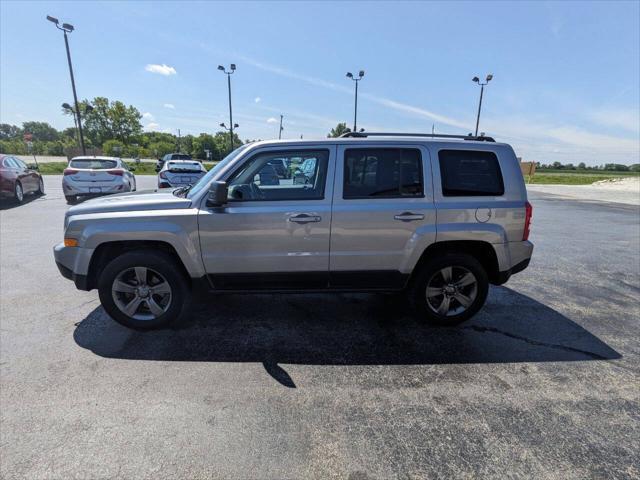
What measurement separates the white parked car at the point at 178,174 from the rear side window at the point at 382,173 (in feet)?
29.5

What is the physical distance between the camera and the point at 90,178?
11.0 metres

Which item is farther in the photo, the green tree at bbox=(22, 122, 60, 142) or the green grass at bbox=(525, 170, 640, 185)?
the green tree at bbox=(22, 122, 60, 142)

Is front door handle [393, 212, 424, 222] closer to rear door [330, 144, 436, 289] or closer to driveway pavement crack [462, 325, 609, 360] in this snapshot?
rear door [330, 144, 436, 289]

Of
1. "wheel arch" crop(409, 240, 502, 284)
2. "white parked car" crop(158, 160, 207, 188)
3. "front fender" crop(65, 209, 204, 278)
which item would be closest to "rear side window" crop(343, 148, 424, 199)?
"wheel arch" crop(409, 240, 502, 284)

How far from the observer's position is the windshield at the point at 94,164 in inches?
440

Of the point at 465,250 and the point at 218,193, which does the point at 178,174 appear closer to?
the point at 218,193

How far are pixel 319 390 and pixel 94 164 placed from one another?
1187 centimetres

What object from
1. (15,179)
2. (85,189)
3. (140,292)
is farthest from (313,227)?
(15,179)

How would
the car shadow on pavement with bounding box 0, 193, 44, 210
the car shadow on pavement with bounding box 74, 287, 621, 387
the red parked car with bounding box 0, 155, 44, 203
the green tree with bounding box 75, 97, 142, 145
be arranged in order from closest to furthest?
the car shadow on pavement with bounding box 74, 287, 621, 387
the red parked car with bounding box 0, 155, 44, 203
the car shadow on pavement with bounding box 0, 193, 44, 210
the green tree with bounding box 75, 97, 142, 145

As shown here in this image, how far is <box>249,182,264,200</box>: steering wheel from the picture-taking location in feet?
11.4

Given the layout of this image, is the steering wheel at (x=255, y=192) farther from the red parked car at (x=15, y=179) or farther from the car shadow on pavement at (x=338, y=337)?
the red parked car at (x=15, y=179)

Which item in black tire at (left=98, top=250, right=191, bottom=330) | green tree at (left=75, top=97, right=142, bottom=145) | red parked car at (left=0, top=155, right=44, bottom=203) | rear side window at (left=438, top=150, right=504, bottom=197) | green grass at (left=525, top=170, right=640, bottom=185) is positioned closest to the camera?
black tire at (left=98, top=250, right=191, bottom=330)

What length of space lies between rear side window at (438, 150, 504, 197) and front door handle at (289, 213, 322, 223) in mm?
1370

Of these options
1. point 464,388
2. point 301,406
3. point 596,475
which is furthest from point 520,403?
point 301,406
